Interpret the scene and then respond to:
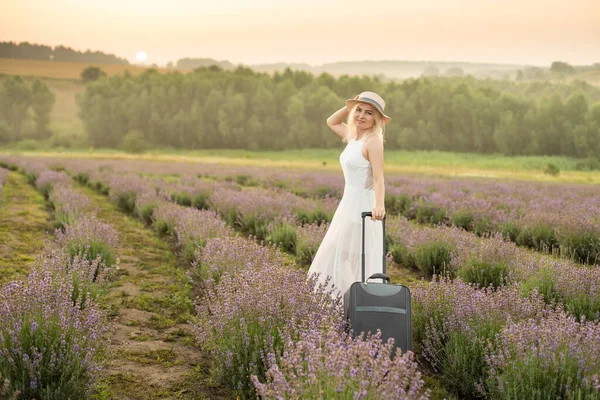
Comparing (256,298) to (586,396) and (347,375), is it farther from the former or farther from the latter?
(586,396)

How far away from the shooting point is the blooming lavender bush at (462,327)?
3361 millimetres

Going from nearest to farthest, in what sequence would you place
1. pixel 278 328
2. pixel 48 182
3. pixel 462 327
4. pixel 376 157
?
pixel 278 328, pixel 462 327, pixel 376 157, pixel 48 182

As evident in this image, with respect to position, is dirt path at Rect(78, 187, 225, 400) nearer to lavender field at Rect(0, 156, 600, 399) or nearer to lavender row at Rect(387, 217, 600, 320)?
lavender field at Rect(0, 156, 600, 399)

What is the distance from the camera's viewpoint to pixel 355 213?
4.26 meters

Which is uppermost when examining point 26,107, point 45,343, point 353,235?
point 26,107

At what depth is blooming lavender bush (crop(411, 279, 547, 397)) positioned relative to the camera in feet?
11.0

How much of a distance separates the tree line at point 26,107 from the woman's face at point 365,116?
79.5 m

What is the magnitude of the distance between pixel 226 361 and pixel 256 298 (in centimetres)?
42

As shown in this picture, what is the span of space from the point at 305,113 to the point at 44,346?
6920 cm

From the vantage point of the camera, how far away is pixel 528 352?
277 centimetres

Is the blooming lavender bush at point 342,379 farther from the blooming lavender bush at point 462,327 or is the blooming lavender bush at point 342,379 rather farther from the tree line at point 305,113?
the tree line at point 305,113

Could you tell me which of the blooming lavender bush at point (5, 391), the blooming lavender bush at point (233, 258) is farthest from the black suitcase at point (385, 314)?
the blooming lavender bush at point (5, 391)

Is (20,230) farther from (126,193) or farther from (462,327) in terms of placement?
(462,327)

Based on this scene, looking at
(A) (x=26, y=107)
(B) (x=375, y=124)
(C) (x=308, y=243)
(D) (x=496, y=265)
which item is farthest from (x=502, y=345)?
(A) (x=26, y=107)
